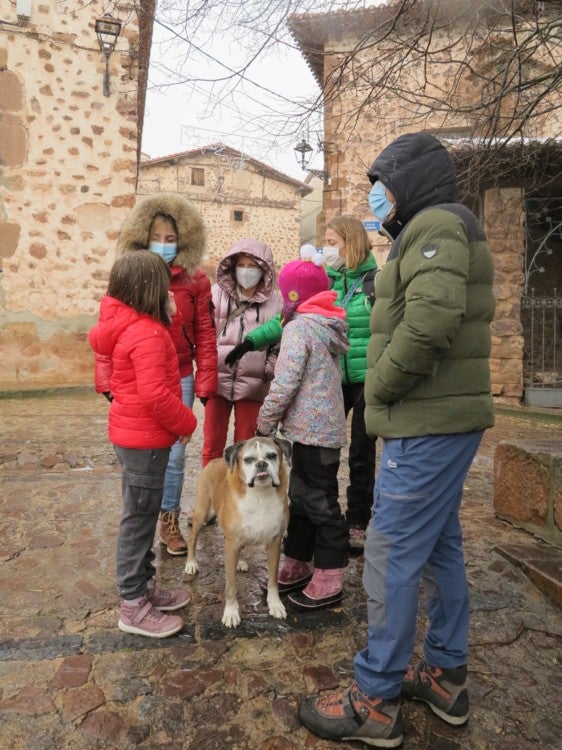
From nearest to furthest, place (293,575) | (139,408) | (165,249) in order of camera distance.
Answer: (139,408)
(293,575)
(165,249)

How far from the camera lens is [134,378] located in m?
2.42

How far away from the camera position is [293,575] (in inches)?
115

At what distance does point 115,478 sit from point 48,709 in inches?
107

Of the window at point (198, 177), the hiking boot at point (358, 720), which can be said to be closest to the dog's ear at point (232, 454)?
the hiking boot at point (358, 720)

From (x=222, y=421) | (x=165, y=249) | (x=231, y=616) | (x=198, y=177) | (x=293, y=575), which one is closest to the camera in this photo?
(x=231, y=616)

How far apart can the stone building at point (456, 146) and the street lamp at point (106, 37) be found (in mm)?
3105

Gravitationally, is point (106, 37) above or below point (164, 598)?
above

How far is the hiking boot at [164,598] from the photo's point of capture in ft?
8.59

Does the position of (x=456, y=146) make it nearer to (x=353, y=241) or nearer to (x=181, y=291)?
(x=353, y=241)

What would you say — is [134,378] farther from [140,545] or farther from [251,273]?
[251,273]

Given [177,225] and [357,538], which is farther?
[357,538]

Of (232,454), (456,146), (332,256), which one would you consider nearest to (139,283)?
(232,454)

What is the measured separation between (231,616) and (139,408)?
1.04 metres

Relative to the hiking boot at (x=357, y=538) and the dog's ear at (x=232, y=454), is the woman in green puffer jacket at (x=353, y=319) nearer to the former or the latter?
the hiking boot at (x=357, y=538)
